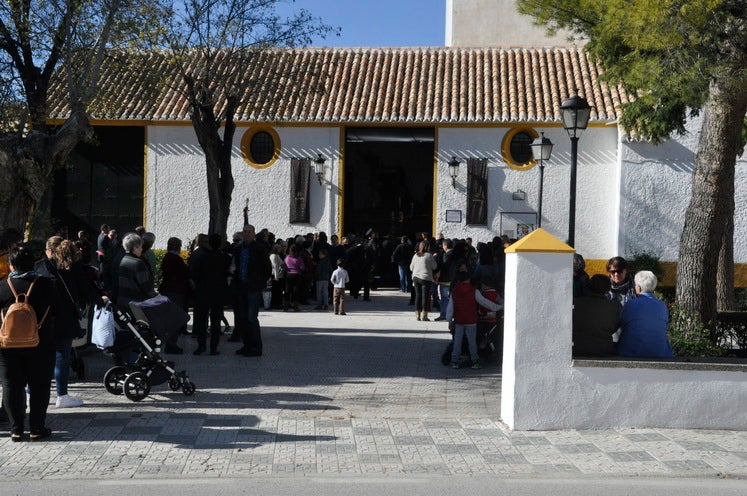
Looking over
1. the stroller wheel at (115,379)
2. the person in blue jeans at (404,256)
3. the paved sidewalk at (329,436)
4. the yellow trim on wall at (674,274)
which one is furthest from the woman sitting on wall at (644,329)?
the yellow trim on wall at (674,274)

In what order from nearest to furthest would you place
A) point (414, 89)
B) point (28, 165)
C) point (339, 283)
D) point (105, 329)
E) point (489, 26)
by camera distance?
point (105, 329)
point (28, 165)
point (339, 283)
point (414, 89)
point (489, 26)

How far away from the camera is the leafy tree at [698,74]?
35.0ft

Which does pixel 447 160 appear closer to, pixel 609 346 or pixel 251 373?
pixel 251 373

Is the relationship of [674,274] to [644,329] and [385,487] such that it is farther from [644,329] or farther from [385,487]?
[385,487]

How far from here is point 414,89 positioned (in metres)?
28.1

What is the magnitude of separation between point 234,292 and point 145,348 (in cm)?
376

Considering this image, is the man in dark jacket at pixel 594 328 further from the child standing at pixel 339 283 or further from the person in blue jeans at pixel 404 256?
the person in blue jeans at pixel 404 256

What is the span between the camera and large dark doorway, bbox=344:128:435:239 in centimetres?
2738

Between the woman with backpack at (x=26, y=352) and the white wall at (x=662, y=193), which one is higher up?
the white wall at (x=662, y=193)

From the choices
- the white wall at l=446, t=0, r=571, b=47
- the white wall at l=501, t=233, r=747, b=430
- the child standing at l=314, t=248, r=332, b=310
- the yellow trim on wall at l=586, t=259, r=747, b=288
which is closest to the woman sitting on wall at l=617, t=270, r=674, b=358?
the white wall at l=501, t=233, r=747, b=430

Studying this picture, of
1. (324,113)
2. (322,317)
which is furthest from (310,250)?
(324,113)

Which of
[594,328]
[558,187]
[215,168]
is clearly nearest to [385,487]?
[594,328]

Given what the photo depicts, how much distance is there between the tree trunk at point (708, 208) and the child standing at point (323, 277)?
9864mm

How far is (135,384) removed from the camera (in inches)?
376
